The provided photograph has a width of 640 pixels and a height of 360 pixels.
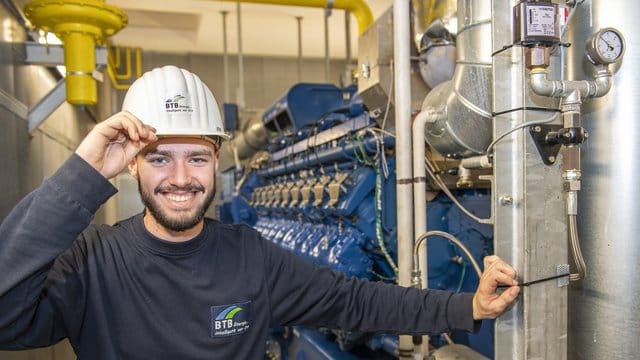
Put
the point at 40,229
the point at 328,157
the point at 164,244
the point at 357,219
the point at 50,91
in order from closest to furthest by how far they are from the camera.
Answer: the point at 40,229, the point at 164,244, the point at 357,219, the point at 50,91, the point at 328,157

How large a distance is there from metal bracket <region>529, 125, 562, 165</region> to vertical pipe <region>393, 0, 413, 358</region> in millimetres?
664

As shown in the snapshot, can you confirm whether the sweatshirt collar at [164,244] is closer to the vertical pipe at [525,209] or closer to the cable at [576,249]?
the vertical pipe at [525,209]

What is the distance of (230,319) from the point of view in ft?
4.68

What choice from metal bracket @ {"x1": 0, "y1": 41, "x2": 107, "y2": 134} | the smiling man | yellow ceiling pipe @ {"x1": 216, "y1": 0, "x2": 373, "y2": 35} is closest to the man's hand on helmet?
the smiling man

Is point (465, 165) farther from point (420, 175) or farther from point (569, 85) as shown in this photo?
point (569, 85)

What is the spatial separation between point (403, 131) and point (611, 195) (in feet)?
2.48

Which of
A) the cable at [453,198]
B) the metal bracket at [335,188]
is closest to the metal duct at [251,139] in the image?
A: the metal bracket at [335,188]

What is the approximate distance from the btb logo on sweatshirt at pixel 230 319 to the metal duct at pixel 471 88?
32.5 inches

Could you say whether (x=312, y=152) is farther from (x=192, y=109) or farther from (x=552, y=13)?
(x=552, y=13)

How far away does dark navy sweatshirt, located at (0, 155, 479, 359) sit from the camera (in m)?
1.04

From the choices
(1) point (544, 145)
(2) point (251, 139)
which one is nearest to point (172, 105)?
(1) point (544, 145)

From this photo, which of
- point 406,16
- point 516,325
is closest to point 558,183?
point 516,325

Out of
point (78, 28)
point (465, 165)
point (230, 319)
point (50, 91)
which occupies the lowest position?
point (230, 319)

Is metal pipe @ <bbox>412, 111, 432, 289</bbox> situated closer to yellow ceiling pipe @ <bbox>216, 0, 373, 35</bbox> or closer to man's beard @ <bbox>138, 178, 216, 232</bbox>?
man's beard @ <bbox>138, 178, 216, 232</bbox>
